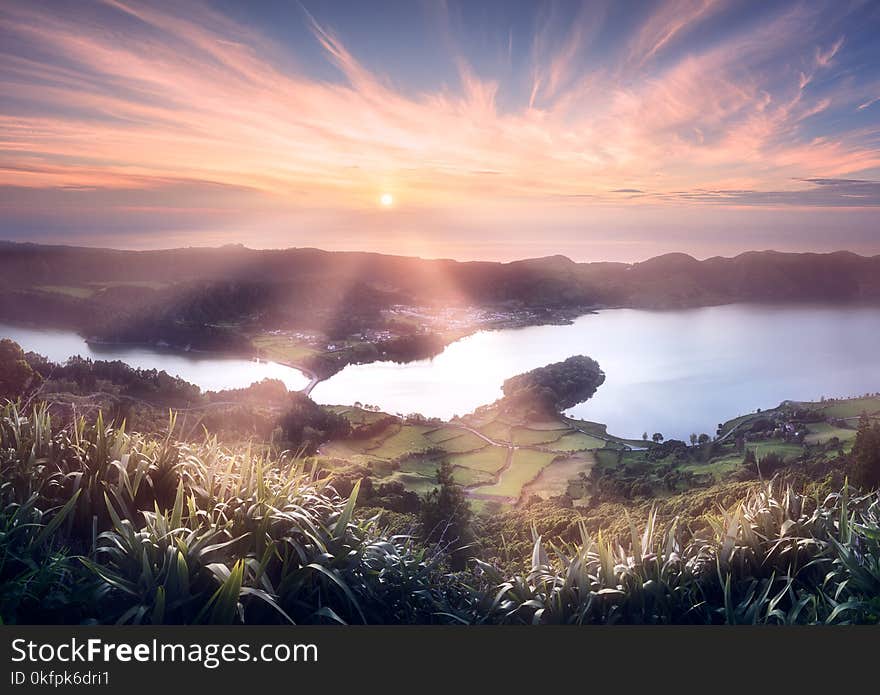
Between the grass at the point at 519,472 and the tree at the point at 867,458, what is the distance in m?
4.41

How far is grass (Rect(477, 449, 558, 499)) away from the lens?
8578 mm

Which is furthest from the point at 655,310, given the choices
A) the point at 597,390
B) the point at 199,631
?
the point at 199,631

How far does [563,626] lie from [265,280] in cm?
879

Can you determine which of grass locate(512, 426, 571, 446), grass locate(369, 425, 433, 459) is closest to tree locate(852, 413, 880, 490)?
grass locate(512, 426, 571, 446)

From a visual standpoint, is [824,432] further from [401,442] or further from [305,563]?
[305,563]

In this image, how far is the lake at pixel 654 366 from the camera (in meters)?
9.27

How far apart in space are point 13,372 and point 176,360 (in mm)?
2692

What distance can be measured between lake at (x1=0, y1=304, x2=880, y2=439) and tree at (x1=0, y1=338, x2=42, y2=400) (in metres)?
2.09

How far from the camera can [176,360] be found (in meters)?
8.80

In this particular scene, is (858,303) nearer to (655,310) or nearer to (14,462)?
(655,310)

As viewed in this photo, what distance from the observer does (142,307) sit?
891 cm

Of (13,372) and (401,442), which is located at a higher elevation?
(13,372)

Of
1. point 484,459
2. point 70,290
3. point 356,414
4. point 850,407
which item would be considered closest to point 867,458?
point 850,407

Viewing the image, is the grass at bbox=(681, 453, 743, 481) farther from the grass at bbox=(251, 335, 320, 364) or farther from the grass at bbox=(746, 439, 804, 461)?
the grass at bbox=(251, 335, 320, 364)
